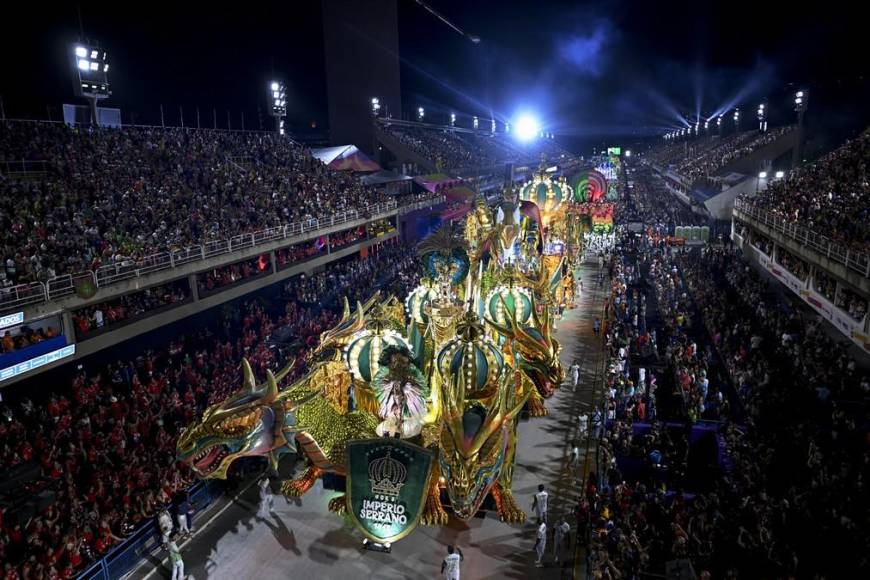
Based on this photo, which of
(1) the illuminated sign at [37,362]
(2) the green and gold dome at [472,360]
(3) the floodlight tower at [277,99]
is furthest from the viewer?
(3) the floodlight tower at [277,99]

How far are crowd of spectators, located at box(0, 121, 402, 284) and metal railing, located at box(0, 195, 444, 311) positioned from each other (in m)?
0.31

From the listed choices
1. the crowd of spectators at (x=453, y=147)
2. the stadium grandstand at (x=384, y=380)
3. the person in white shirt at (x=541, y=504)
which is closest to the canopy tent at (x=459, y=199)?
the crowd of spectators at (x=453, y=147)

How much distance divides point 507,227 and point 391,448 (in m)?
13.4

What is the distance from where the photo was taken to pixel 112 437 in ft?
40.1

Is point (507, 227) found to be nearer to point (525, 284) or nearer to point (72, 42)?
point (525, 284)

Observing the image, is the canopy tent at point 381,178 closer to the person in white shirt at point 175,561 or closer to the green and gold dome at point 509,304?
the green and gold dome at point 509,304

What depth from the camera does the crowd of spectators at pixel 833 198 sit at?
1698 cm

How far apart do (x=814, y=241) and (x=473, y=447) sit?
45.5ft

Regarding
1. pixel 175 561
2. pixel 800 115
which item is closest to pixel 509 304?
pixel 175 561

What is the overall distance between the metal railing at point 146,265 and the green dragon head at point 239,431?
671 cm

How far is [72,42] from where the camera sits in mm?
23391

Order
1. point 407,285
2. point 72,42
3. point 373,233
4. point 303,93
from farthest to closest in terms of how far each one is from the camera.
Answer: point 303,93, point 373,233, point 407,285, point 72,42

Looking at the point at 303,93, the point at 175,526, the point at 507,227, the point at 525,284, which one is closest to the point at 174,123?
the point at 303,93

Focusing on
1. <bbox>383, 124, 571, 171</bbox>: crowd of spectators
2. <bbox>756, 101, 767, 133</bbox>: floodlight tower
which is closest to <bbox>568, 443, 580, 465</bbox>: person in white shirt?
<bbox>383, 124, 571, 171</bbox>: crowd of spectators
